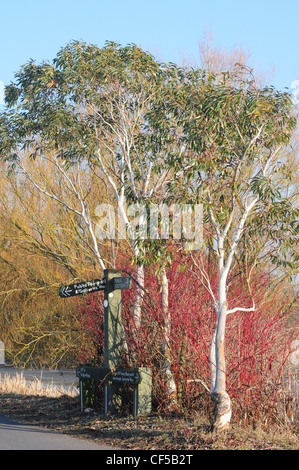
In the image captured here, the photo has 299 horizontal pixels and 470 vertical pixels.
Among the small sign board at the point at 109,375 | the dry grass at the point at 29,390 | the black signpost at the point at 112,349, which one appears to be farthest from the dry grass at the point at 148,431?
Result: the dry grass at the point at 29,390

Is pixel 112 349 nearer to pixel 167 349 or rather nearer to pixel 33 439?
pixel 167 349

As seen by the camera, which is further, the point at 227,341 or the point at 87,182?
the point at 87,182

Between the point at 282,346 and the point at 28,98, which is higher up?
the point at 28,98

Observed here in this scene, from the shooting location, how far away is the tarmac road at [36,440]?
8398 millimetres

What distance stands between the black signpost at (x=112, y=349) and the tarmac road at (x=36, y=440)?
4.33ft

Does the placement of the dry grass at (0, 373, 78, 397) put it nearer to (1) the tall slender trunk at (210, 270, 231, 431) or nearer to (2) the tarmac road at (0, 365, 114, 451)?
(2) the tarmac road at (0, 365, 114, 451)

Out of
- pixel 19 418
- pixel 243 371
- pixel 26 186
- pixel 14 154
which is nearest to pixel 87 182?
pixel 26 186

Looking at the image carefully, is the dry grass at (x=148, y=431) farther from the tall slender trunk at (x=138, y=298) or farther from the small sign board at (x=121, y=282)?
the small sign board at (x=121, y=282)

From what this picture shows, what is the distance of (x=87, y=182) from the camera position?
72.8 ft

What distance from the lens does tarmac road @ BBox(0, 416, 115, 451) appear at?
27.6 feet

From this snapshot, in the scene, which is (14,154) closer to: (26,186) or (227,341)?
(227,341)

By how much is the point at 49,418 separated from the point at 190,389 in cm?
244

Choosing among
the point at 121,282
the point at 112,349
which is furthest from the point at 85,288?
the point at 112,349

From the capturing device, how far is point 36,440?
8898 mm
